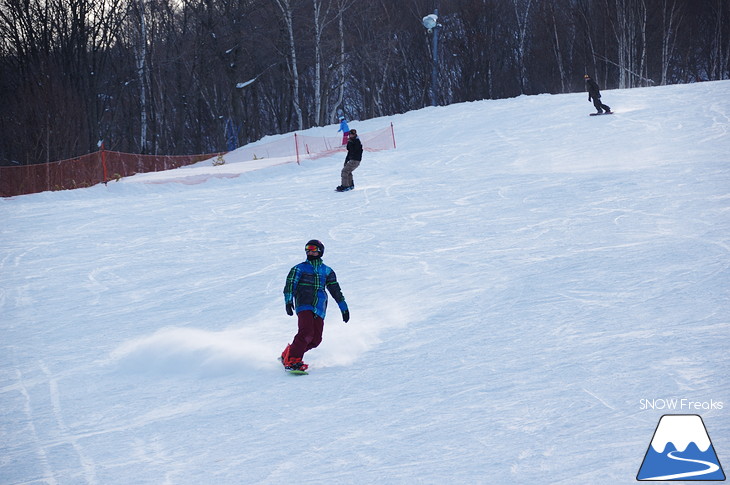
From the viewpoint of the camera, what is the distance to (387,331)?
846 cm

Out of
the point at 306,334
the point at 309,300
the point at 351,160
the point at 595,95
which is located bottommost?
the point at 306,334

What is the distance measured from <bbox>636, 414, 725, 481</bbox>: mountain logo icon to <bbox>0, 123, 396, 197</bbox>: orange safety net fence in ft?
58.3

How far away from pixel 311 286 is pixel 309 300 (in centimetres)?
Answer: 13

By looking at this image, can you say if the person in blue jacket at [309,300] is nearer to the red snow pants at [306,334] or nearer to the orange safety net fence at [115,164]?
the red snow pants at [306,334]

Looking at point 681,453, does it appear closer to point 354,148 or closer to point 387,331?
point 387,331

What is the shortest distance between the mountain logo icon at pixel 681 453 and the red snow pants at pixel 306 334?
10.3 feet

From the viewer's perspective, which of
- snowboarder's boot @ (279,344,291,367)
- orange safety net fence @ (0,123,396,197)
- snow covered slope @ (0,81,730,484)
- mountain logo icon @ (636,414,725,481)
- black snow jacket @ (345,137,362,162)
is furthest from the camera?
orange safety net fence @ (0,123,396,197)

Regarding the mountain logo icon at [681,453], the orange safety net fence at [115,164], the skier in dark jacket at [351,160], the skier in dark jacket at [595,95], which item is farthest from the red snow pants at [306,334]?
the skier in dark jacket at [595,95]

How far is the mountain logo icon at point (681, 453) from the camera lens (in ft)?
15.5

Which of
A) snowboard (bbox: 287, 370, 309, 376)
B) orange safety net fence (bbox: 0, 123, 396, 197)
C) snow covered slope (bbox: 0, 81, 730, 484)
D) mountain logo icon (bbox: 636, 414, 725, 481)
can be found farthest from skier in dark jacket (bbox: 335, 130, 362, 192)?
mountain logo icon (bbox: 636, 414, 725, 481)

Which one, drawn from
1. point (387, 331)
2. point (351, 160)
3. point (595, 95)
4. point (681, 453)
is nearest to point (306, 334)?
point (387, 331)

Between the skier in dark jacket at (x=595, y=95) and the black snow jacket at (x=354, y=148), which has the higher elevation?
the skier in dark jacket at (x=595, y=95)

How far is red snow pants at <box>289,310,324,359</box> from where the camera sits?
7113 millimetres

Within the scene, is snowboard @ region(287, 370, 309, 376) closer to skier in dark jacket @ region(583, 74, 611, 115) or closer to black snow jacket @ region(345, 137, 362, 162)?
black snow jacket @ region(345, 137, 362, 162)
